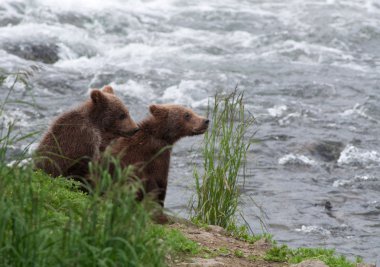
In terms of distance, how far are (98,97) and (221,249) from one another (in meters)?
2.15

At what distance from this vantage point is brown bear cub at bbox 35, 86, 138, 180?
Answer: 25.0 ft

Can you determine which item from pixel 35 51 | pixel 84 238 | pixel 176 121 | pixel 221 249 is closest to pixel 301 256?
pixel 221 249

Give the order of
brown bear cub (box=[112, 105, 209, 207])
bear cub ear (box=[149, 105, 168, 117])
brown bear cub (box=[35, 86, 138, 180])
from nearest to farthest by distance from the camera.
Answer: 1. brown bear cub (box=[35, 86, 138, 180])
2. brown bear cub (box=[112, 105, 209, 207])
3. bear cub ear (box=[149, 105, 168, 117])

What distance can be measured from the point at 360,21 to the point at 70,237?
17485mm

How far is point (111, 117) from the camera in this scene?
26.6 ft

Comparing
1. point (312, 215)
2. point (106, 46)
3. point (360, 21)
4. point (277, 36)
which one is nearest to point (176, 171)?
point (312, 215)

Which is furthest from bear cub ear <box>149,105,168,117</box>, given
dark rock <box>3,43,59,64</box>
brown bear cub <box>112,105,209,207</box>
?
dark rock <box>3,43,59,64</box>

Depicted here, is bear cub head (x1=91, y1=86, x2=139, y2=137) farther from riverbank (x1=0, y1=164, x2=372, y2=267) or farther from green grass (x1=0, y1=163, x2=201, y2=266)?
green grass (x1=0, y1=163, x2=201, y2=266)

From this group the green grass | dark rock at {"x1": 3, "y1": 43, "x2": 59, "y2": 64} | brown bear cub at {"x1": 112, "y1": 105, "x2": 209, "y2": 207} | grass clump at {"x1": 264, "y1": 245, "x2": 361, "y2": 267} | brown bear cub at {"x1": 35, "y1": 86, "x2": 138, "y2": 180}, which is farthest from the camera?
dark rock at {"x1": 3, "y1": 43, "x2": 59, "y2": 64}

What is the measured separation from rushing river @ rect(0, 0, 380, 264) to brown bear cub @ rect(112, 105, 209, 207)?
626mm

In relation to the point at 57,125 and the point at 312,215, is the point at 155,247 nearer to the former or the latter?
the point at 57,125

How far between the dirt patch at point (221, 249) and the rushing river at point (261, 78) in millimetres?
1955

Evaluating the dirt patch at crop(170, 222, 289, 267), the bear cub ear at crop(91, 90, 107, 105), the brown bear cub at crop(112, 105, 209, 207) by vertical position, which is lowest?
the dirt patch at crop(170, 222, 289, 267)

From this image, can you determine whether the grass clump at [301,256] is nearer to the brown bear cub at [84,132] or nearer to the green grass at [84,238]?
the brown bear cub at [84,132]
